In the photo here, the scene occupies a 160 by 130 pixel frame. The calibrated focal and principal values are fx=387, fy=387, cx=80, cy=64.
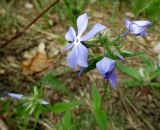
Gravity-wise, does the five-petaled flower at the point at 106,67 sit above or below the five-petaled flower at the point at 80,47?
below

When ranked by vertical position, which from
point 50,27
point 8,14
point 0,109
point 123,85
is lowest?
point 123,85

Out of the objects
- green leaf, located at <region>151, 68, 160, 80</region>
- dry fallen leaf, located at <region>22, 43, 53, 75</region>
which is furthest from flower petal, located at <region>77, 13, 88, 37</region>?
dry fallen leaf, located at <region>22, 43, 53, 75</region>

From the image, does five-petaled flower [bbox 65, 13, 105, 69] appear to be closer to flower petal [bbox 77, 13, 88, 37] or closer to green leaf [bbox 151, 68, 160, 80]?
flower petal [bbox 77, 13, 88, 37]

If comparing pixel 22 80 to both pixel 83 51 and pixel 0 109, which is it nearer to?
pixel 0 109

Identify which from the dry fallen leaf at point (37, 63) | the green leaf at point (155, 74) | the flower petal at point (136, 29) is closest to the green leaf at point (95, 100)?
the flower petal at point (136, 29)

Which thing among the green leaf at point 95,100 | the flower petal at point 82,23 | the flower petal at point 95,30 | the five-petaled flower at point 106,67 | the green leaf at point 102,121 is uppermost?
the flower petal at point 82,23

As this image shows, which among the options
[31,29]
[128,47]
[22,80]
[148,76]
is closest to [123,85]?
[148,76]

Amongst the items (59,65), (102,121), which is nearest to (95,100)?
(102,121)

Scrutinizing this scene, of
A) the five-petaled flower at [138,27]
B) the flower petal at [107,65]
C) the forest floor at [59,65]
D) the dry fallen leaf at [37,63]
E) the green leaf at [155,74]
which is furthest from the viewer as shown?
the dry fallen leaf at [37,63]

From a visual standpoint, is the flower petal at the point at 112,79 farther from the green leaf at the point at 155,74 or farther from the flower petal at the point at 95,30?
the green leaf at the point at 155,74

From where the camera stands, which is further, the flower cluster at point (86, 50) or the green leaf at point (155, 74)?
the green leaf at point (155, 74)

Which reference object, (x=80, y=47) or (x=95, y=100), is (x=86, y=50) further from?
(x=95, y=100)
